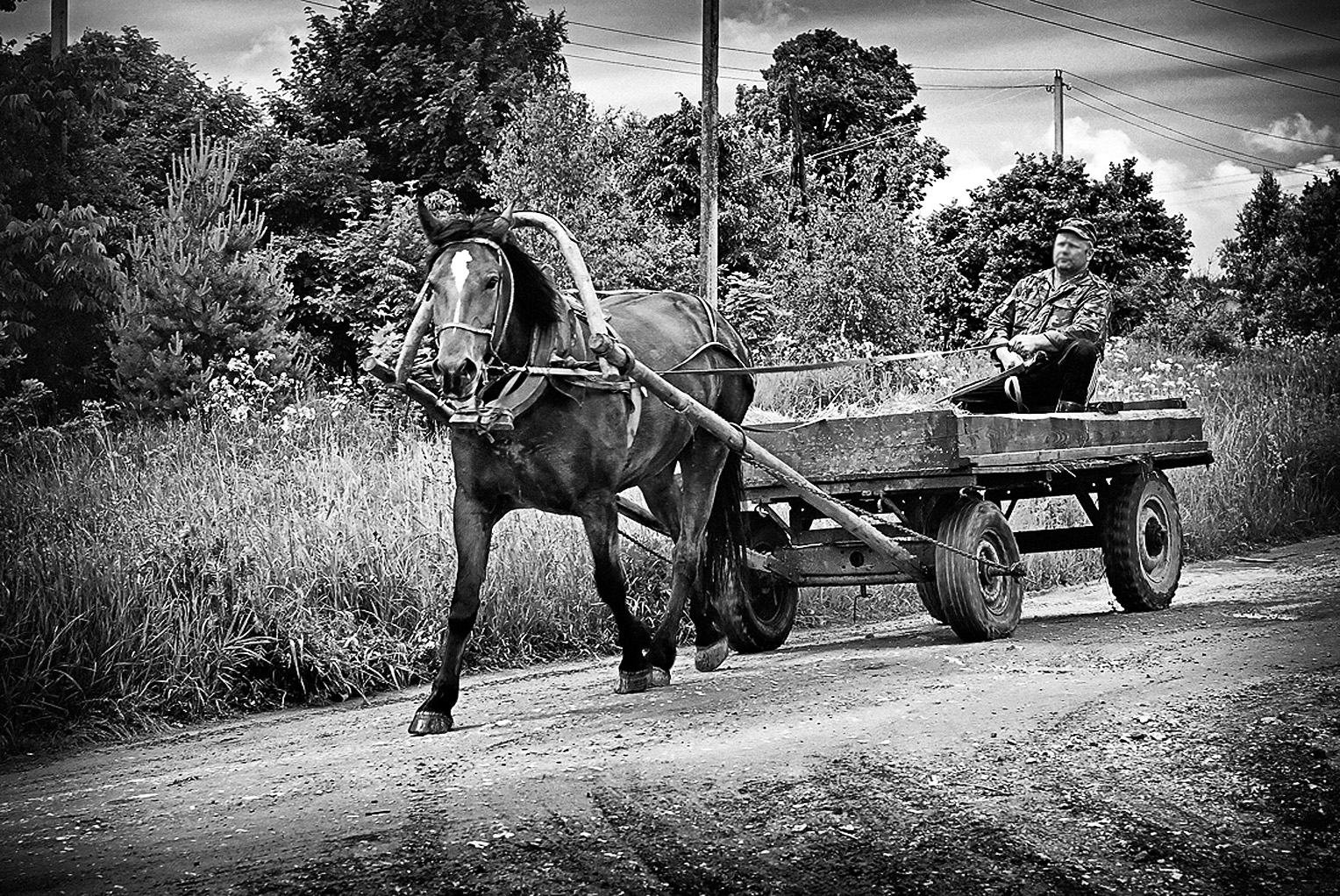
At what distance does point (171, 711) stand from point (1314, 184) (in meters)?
17.8

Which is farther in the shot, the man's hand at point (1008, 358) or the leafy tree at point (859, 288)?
the leafy tree at point (859, 288)

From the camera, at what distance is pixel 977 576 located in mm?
7418

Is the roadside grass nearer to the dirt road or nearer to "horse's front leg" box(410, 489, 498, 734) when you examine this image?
the dirt road

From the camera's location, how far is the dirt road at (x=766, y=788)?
3531 mm

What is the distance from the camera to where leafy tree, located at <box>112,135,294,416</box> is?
1442cm

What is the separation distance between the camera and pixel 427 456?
1010 centimetres

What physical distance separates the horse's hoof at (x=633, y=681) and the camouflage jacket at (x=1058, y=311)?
139 inches

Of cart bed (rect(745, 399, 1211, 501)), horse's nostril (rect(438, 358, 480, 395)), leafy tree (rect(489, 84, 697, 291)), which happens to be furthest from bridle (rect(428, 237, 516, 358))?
leafy tree (rect(489, 84, 697, 291))

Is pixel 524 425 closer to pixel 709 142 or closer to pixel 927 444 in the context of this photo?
pixel 927 444

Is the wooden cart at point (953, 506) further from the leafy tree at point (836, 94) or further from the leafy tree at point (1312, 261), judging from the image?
the leafy tree at point (836, 94)

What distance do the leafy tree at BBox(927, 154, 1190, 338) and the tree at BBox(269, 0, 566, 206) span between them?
9178mm

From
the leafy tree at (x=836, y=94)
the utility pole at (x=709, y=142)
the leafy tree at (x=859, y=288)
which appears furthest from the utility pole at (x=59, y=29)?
the leafy tree at (x=836, y=94)

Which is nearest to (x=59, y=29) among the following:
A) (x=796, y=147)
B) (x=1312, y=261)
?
(x=1312, y=261)

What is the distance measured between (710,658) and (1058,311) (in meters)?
3.57
